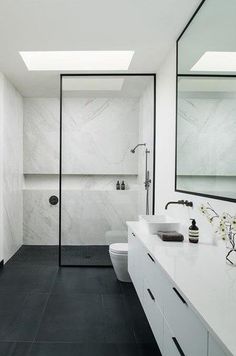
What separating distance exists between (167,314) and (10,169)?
11.1 ft

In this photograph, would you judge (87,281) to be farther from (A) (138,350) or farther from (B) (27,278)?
(A) (138,350)

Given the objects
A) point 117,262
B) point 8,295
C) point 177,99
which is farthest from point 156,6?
point 8,295

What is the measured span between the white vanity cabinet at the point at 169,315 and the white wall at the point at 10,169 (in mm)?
2375

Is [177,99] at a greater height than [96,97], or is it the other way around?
[96,97]

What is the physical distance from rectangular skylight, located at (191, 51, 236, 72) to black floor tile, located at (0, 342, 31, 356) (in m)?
2.43

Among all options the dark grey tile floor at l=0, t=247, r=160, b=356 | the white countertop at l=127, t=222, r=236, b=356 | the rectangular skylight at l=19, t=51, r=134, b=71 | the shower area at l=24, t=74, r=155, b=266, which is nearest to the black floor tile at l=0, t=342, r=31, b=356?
the dark grey tile floor at l=0, t=247, r=160, b=356

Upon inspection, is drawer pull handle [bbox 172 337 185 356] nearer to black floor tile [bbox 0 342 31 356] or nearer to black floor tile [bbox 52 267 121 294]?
black floor tile [bbox 0 342 31 356]

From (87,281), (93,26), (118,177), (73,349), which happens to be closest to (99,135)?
(118,177)

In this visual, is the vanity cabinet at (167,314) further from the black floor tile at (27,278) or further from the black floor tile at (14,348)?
the black floor tile at (27,278)

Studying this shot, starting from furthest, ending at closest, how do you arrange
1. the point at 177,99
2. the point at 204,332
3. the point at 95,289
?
the point at 95,289
the point at 177,99
the point at 204,332

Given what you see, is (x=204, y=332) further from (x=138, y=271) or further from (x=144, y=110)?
(x=144, y=110)

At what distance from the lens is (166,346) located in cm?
145

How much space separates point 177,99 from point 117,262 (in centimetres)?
197

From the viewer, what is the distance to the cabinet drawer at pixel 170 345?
127 centimetres
